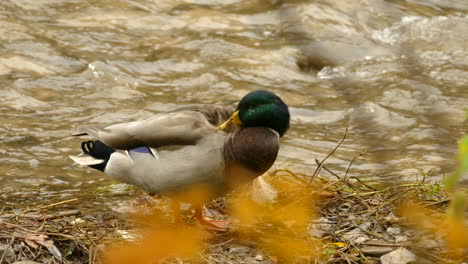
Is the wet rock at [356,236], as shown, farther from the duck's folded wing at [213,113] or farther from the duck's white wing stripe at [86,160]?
the duck's white wing stripe at [86,160]

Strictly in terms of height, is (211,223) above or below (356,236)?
below

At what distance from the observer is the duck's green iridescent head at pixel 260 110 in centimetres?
356

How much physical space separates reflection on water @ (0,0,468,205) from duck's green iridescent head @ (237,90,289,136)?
145 centimetres

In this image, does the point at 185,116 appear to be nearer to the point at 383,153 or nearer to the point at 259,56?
the point at 383,153

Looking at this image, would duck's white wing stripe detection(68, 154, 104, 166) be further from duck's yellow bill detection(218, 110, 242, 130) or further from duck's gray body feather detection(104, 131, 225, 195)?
duck's yellow bill detection(218, 110, 242, 130)

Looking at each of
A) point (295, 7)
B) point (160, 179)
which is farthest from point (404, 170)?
point (295, 7)

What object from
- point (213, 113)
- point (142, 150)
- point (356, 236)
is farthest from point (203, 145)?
point (356, 236)

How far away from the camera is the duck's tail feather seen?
3.93 m

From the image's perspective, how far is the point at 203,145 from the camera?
3486 mm

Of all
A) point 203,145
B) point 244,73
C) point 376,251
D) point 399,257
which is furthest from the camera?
point 244,73

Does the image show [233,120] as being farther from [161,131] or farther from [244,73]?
[244,73]

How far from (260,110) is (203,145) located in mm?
334

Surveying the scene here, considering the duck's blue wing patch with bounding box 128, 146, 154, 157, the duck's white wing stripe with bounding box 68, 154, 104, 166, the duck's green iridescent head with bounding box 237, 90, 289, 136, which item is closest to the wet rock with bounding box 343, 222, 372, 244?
the duck's green iridescent head with bounding box 237, 90, 289, 136

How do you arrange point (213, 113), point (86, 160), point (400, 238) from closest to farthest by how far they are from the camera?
point (400, 238), point (213, 113), point (86, 160)
